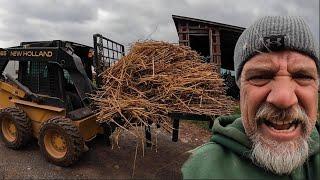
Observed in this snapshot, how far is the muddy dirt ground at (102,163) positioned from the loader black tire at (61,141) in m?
0.17

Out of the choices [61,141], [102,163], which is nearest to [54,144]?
[61,141]

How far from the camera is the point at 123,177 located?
651 centimetres

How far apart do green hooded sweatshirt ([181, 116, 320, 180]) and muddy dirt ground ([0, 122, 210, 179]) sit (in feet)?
16.4

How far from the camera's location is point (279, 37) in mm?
1531

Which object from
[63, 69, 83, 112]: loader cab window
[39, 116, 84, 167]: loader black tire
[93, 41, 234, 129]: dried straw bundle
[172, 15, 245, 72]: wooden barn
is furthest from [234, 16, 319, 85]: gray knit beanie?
[172, 15, 245, 72]: wooden barn

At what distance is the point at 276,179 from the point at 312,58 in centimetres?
49

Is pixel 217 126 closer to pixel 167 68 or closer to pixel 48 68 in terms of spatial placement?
pixel 167 68

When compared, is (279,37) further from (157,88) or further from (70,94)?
(70,94)

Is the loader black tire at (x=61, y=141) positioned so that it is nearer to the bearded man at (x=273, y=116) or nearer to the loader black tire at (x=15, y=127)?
the loader black tire at (x=15, y=127)

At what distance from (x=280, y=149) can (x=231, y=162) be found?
190 mm

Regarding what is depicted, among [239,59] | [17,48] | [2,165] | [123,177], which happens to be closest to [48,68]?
[17,48]

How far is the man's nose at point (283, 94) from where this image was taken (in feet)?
4.80

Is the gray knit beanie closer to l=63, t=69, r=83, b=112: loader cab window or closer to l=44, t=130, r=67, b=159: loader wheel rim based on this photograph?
l=44, t=130, r=67, b=159: loader wheel rim

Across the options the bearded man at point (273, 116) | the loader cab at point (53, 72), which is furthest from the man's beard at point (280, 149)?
the loader cab at point (53, 72)
